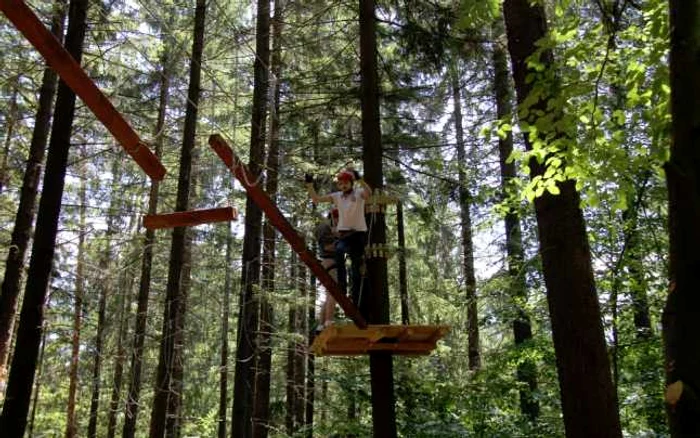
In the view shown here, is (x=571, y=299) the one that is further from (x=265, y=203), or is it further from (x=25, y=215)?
(x=25, y=215)

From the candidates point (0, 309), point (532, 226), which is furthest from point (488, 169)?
point (0, 309)

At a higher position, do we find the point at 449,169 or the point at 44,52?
the point at 449,169

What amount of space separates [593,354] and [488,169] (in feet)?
37.8

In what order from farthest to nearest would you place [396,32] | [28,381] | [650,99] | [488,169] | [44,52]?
[488,169] < [396,32] < [28,381] < [650,99] < [44,52]

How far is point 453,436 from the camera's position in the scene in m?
7.75

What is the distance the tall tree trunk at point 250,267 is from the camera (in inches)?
362

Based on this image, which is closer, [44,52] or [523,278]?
[44,52]

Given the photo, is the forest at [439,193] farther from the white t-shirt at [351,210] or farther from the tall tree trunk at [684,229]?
the white t-shirt at [351,210]

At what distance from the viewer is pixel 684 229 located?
Answer: 2.25 meters

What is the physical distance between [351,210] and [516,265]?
5167 mm

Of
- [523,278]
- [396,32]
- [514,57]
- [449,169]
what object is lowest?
[523,278]

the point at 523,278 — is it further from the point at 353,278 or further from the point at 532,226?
the point at 353,278

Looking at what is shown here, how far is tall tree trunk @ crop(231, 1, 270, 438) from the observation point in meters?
9.20

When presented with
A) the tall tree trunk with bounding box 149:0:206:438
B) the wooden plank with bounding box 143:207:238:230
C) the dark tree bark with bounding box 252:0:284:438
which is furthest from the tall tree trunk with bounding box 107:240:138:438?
the wooden plank with bounding box 143:207:238:230
